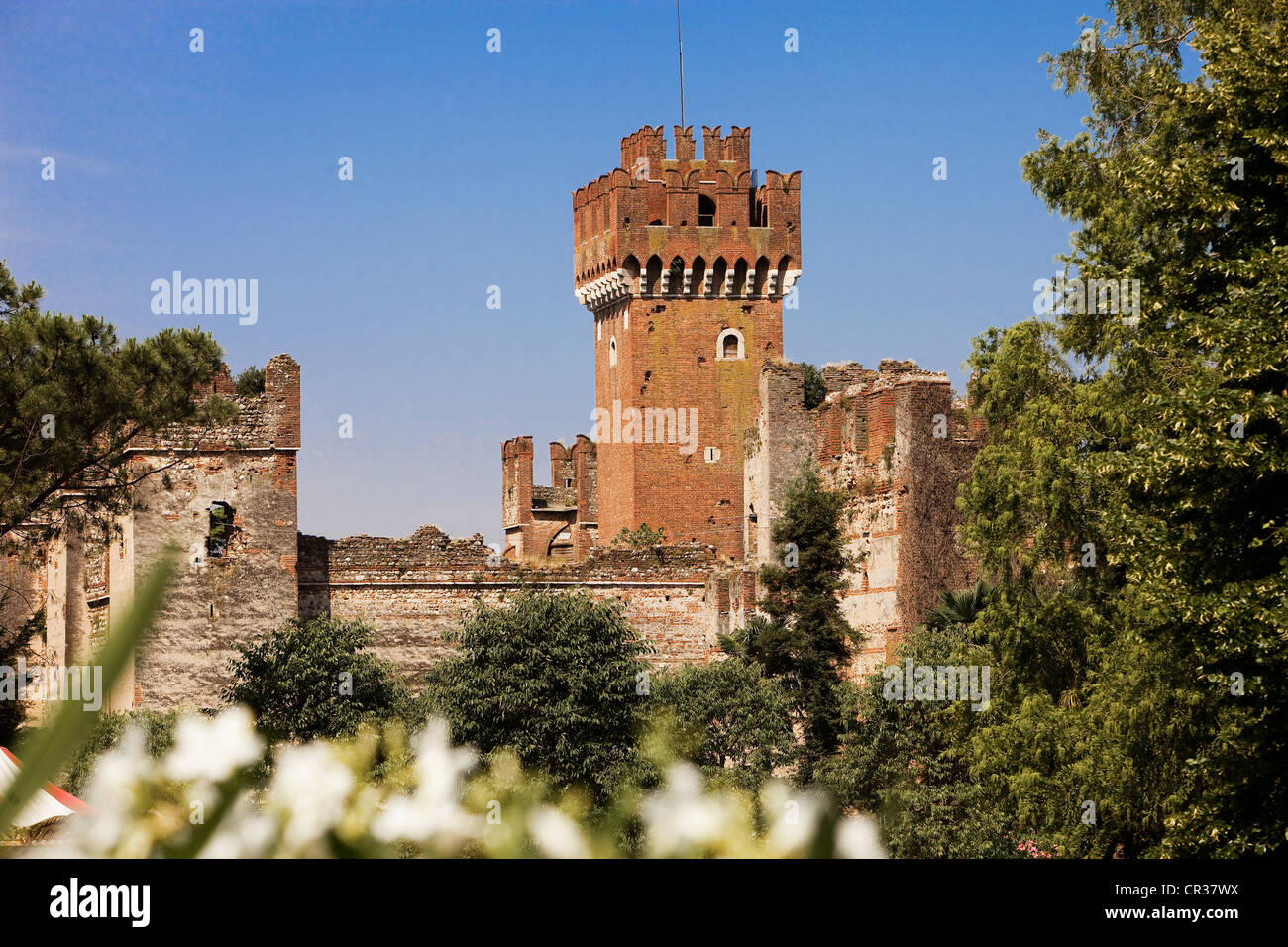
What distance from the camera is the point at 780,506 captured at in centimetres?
3538

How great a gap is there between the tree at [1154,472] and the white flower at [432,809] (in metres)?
13.9

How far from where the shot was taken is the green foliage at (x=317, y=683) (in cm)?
2786

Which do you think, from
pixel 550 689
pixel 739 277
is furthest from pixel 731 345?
pixel 550 689

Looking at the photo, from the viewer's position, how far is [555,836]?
1.64 metres

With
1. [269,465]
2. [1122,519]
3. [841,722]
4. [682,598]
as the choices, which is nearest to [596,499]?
[682,598]

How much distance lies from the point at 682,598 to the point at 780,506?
11.2 ft

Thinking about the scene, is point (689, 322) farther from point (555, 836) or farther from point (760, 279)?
point (555, 836)

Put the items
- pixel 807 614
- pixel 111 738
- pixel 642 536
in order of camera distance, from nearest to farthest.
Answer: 1. pixel 111 738
2. pixel 807 614
3. pixel 642 536

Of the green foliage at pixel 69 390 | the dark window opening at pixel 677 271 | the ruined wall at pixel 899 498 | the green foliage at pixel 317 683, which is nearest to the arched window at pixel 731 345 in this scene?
the dark window opening at pixel 677 271

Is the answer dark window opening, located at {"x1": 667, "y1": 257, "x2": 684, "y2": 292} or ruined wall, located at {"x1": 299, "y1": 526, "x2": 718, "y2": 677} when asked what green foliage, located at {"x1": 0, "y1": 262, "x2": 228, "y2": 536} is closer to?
ruined wall, located at {"x1": 299, "y1": 526, "x2": 718, "y2": 677}

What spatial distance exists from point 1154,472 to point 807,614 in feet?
53.1

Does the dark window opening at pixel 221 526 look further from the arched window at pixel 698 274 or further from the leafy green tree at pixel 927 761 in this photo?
the arched window at pixel 698 274
